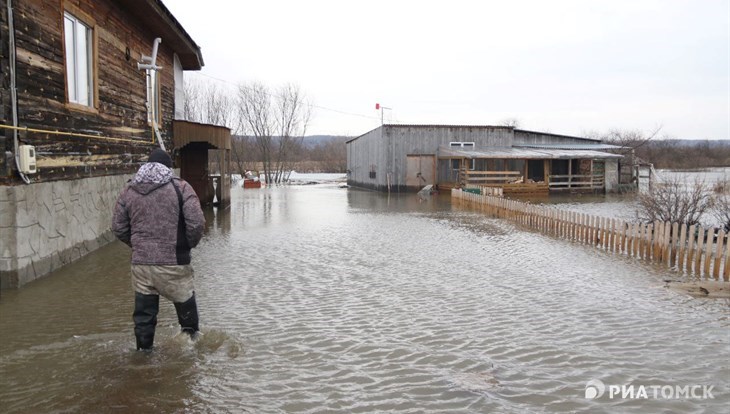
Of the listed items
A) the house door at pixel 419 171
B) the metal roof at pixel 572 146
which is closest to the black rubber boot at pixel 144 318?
the house door at pixel 419 171

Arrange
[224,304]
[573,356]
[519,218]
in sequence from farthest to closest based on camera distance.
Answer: [519,218], [224,304], [573,356]

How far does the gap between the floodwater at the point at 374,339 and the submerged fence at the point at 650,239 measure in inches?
26.1

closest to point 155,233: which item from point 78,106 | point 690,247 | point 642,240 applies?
point 78,106

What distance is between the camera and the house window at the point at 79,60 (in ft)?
32.5

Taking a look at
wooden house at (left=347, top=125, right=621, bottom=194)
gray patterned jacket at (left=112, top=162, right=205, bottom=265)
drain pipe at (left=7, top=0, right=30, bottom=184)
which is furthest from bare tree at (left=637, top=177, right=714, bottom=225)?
wooden house at (left=347, top=125, right=621, bottom=194)

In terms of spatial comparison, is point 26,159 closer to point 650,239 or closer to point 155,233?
point 155,233

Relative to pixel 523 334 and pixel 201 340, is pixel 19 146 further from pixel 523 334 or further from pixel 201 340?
pixel 523 334

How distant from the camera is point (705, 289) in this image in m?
Result: 7.92

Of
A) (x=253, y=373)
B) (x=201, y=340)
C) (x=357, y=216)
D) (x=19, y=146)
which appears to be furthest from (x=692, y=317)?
(x=357, y=216)

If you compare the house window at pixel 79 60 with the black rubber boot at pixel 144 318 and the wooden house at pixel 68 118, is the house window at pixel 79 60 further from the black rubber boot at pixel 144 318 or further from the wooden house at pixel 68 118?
the black rubber boot at pixel 144 318

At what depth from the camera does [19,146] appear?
795 cm

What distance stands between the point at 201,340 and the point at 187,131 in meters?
14.2

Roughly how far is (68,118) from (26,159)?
6.29ft

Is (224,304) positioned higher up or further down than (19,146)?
further down
